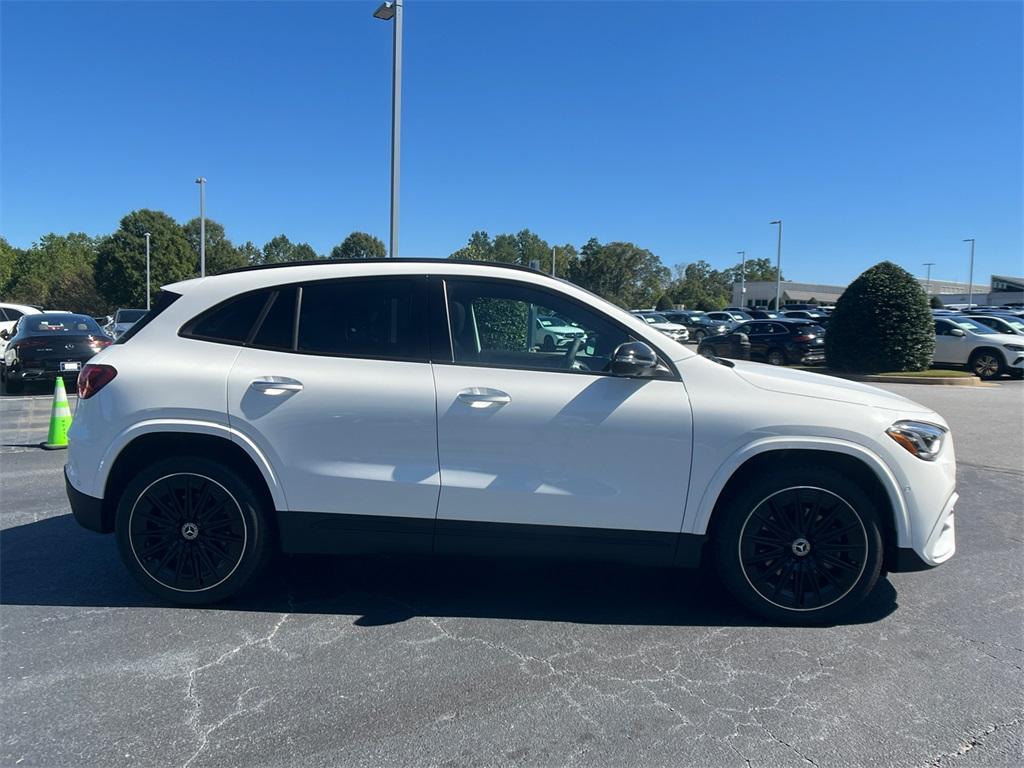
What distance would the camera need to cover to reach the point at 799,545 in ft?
12.1

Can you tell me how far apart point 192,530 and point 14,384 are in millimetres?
12281

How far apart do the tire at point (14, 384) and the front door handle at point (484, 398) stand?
508 inches

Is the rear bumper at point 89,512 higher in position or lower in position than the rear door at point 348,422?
lower

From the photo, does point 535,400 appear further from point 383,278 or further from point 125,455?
point 125,455

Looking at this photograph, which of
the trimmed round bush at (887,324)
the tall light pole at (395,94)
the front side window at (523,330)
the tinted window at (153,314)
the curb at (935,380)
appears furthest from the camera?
the trimmed round bush at (887,324)

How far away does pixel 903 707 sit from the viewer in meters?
3.05

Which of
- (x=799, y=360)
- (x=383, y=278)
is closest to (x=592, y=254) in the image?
(x=799, y=360)

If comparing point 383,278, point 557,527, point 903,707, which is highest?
point 383,278

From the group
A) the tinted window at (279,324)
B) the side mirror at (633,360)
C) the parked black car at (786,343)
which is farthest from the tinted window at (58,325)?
the parked black car at (786,343)

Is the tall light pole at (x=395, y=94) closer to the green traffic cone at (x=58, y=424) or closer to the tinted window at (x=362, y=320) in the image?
the green traffic cone at (x=58, y=424)

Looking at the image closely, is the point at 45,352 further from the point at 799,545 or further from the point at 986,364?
the point at 986,364

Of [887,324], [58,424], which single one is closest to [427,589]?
[58,424]

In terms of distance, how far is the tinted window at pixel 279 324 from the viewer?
12.8 ft

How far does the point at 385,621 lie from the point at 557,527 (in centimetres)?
106
